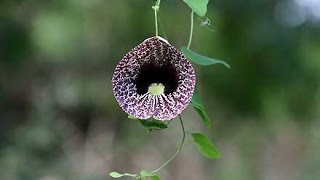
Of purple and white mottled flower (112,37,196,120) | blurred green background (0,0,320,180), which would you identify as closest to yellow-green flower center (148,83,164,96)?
purple and white mottled flower (112,37,196,120)

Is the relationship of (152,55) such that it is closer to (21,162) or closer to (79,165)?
(21,162)

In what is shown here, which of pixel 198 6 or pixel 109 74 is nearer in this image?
pixel 198 6

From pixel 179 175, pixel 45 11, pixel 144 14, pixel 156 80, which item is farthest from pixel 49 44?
pixel 156 80

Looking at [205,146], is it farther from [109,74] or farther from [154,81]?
[109,74]

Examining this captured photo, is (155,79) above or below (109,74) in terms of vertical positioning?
below

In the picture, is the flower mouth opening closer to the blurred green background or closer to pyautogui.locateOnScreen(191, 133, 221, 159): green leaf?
pyautogui.locateOnScreen(191, 133, 221, 159): green leaf

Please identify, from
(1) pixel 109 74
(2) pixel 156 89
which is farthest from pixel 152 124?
(1) pixel 109 74

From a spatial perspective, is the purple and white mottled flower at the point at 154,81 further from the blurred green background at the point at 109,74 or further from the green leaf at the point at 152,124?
the blurred green background at the point at 109,74
